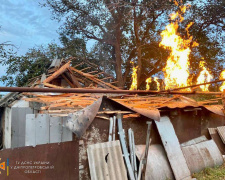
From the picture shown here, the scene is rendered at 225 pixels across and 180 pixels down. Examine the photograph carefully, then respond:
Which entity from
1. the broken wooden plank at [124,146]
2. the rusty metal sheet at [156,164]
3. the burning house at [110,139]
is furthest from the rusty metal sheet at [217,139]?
the broken wooden plank at [124,146]

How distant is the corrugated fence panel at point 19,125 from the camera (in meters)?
9.12

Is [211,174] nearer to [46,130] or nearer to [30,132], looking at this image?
[46,130]

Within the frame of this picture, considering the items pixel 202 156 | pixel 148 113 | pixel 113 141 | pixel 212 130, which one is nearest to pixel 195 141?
pixel 202 156

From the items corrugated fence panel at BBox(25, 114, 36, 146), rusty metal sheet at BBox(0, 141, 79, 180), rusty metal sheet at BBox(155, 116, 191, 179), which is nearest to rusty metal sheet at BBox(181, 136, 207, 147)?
rusty metal sheet at BBox(155, 116, 191, 179)

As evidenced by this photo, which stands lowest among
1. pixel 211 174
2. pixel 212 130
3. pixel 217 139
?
pixel 211 174

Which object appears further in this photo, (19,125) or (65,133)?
(19,125)

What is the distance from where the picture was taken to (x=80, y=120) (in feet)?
16.5

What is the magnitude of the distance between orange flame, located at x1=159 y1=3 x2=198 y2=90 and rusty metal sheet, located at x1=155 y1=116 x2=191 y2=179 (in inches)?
227

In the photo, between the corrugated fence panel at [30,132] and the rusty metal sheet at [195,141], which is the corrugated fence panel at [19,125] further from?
the rusty metal sheet at [195,141]

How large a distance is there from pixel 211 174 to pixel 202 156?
2.60ft

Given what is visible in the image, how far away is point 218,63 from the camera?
18641 mm

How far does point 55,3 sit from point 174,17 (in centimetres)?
1003

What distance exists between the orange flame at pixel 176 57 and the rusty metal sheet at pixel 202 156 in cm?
486

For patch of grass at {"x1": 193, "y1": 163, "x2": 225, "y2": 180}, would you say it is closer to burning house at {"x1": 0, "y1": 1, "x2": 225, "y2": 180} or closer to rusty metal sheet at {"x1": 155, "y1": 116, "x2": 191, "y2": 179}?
burning house at {"x1": 0, "y1": 1, "x2": 225, "y2": 180}
